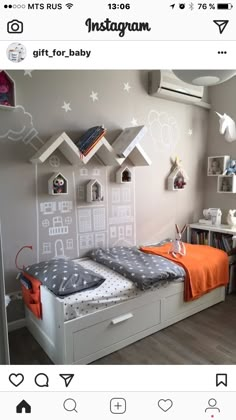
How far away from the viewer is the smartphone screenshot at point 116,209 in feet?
1.46

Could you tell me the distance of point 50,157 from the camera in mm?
1795

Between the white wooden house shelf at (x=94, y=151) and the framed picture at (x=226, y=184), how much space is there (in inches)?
39.0

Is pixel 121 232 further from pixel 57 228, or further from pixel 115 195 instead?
pixel 57 228

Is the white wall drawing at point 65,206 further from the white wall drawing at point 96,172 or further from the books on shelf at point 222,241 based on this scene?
the books on shelf at point 222,241

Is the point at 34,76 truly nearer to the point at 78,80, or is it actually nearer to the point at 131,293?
the point at 78,80

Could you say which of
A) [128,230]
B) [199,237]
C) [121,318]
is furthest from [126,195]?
[121,318]

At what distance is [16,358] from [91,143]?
1.39 metres

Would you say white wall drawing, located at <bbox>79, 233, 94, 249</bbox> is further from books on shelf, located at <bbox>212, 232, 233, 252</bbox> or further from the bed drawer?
books on shelf, located at <bbox>212, 232, 233, 252</bbox>

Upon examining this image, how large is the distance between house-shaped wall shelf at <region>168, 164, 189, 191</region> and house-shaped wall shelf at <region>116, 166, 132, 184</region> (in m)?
0.52

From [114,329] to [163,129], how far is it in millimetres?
1798
